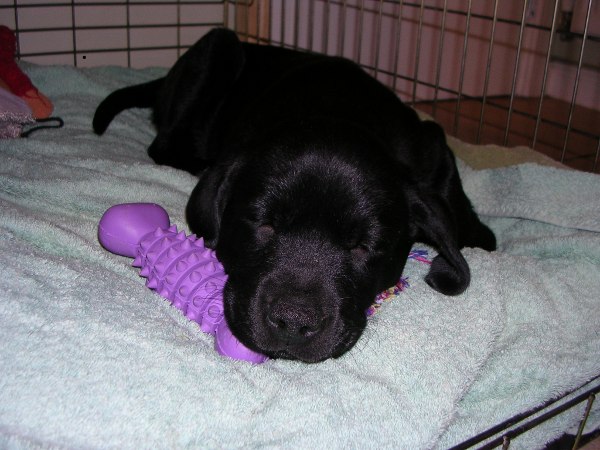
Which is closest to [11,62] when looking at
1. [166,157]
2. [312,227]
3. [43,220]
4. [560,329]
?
[166,157]

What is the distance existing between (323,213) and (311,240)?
0.19 ft

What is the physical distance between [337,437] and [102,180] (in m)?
1.05

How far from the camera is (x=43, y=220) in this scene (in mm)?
1505

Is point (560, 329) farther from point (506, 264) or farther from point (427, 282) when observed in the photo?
point (427, 282)

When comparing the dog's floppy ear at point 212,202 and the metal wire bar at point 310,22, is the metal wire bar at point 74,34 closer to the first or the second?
the metal wire bar at point 310,22

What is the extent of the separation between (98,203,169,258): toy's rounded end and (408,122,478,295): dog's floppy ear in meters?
0.58

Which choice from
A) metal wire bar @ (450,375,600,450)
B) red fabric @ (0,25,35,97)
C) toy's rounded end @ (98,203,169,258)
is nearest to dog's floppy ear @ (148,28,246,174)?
red fabric @ (0,25,35,97)

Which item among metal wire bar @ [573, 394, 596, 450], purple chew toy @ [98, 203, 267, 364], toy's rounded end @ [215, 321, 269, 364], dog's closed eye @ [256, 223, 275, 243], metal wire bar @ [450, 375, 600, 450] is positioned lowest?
metal wire bar @ [573, 394, 596, 450]

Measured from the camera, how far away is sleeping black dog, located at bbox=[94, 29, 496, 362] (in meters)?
1.22

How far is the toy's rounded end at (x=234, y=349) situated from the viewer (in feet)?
4.02

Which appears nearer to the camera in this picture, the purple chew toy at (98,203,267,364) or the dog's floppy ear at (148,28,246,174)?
the purple chew toy at (98,203,267,364)

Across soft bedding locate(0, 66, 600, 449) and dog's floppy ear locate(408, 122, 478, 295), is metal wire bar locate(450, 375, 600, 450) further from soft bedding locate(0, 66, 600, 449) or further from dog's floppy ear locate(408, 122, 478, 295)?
dog's floppy ear locate(408, 122, 478, 295)

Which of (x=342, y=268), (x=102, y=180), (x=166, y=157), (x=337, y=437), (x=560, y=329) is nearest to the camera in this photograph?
(x=337, y=437)

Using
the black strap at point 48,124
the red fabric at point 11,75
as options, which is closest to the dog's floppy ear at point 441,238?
the black strap at point 48,124
